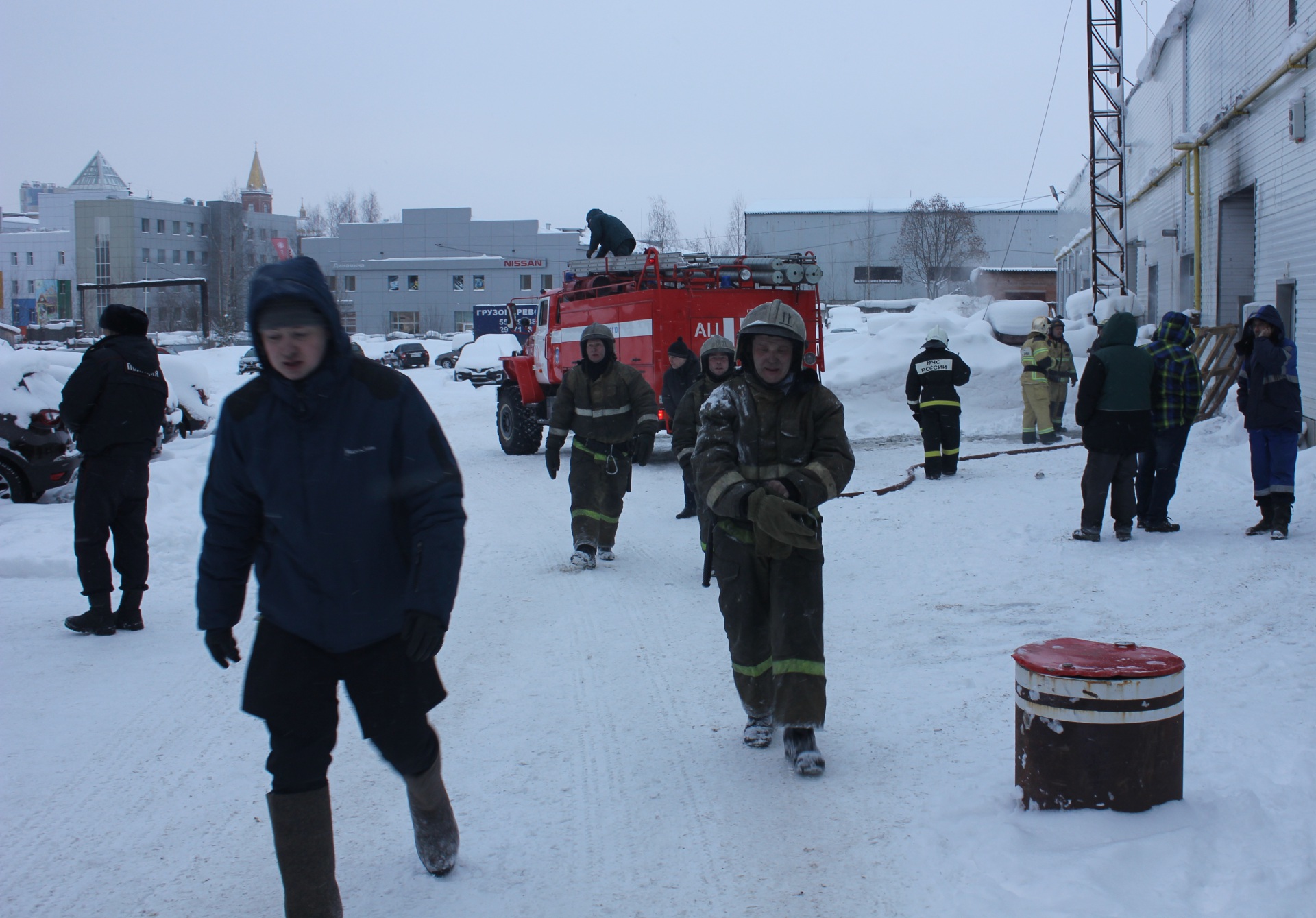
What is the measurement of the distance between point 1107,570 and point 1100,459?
45.8 inches

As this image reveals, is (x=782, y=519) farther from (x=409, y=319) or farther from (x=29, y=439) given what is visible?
(x=409, y=319)

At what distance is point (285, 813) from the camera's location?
2.91 metres

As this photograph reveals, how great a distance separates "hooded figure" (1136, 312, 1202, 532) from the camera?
8477mm

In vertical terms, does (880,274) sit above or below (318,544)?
above

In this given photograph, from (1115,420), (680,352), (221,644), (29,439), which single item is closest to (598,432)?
(680,352)

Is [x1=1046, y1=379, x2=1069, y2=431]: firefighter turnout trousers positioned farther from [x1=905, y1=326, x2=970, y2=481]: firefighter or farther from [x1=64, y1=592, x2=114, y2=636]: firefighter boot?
[x1=64, y1=592, x2=114, y2=636]: firefighter boot

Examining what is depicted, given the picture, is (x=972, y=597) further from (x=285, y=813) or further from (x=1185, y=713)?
(x=285, y=813)

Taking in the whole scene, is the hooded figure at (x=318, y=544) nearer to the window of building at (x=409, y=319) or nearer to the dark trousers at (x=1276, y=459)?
the dark trousers at (x=1276, y=459)

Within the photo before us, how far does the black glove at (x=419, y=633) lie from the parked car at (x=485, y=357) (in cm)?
3277

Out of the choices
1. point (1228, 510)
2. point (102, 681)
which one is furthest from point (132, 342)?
point (1228, 510)

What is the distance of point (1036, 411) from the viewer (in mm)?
15711

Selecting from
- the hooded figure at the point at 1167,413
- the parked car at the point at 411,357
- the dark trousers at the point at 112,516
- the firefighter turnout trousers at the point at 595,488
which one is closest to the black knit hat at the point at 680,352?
the firefighter turnout trousers at the point at 595,488

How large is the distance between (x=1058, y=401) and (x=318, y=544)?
1588 cm

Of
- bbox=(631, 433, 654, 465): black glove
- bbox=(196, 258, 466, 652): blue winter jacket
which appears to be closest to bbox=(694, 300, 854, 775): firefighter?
bbox=(196, 258, 466, 652): blue winter jacket
